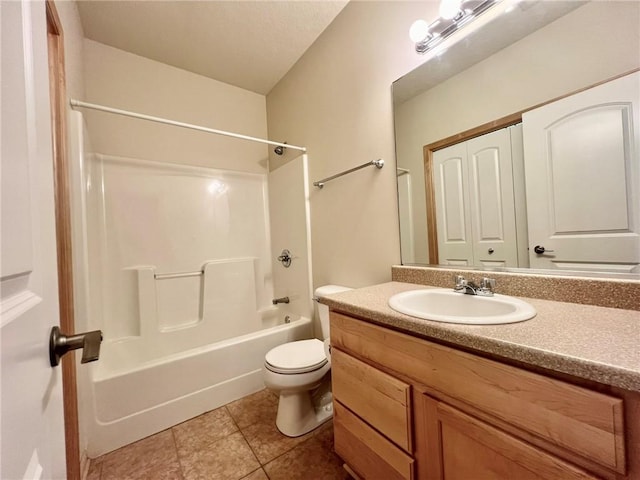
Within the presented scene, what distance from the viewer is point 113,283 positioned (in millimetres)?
1794

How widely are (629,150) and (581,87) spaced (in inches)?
10.1

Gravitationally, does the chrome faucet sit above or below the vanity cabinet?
above

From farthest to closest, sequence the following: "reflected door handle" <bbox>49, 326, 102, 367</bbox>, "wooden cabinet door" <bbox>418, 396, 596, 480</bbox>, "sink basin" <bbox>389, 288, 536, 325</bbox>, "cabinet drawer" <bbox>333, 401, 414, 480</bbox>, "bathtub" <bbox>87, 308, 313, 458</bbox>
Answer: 1. "bathtub" <bbox>87, 308, 313, 458</bbox>
2. "cabinet drawer" <bbox>333, 401, 414, 480</bbox>
3. "sink basin" <bbox>389, 288, 536, 325</bbox>
4. "wooden cabinet door" <bbox>418, 396, 596, 480</bbox>
5. "reflected door handle" <bbox>49, 326, 102, 367</bbox>

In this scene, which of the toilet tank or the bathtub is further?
the toilet tank

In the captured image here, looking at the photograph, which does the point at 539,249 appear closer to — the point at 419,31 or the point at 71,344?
the point at 419,31

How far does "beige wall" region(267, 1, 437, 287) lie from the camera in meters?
1.39

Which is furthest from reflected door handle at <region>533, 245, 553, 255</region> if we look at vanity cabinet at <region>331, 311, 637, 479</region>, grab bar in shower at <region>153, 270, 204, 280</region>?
grab bar in shower at <region>153, 270, 204, 280</region>

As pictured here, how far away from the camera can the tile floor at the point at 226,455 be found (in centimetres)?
116

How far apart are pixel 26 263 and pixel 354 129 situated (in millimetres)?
1600

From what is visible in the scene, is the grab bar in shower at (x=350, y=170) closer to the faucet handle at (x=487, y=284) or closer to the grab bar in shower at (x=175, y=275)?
the faucet handle at (x=487, y=284)

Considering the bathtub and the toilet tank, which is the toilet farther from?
the bathtub

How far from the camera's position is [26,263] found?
1.10 ft

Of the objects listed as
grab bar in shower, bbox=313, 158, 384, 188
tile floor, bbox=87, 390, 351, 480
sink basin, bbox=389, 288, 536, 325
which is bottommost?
tile floor, bbox=87, 390, 351, 480

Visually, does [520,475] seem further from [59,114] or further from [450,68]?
[59,114]
